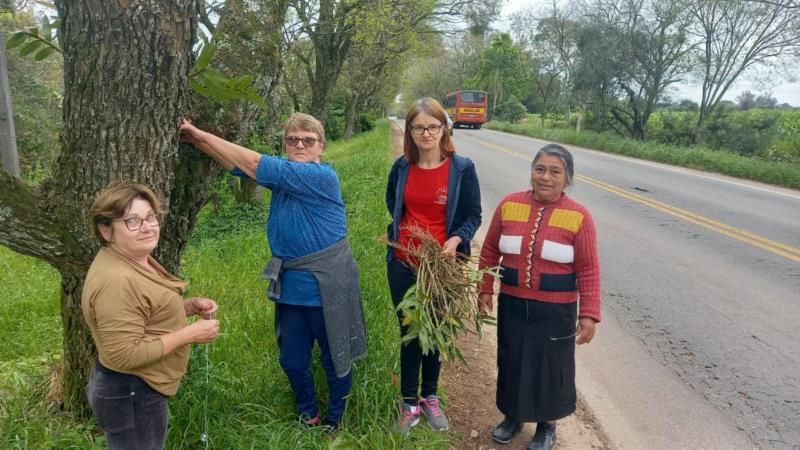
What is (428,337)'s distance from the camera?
2.56 m

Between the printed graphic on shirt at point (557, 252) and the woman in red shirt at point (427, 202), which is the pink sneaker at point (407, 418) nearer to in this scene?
the woman in red shirt at point (427, 202)

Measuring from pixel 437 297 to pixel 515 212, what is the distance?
0.63 m

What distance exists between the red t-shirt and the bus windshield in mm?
37740

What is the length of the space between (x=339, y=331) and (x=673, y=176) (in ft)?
46.1

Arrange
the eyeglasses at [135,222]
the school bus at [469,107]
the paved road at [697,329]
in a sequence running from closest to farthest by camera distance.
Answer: the eyeglasses at [135,222] → the paved road at [697,329] → the school bus at [469,107]

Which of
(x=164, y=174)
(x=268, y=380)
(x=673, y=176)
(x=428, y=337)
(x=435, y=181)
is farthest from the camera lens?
(x=673, y=176)

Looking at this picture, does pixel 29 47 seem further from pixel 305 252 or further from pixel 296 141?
pixel 305 252

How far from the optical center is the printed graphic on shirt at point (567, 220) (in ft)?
8.54

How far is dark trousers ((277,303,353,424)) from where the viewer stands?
259cm

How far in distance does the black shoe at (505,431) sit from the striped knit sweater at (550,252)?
0.82 meters

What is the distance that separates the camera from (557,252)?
2617 mm

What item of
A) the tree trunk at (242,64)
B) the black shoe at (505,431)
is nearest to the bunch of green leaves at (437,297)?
the black shoe at (505,431)

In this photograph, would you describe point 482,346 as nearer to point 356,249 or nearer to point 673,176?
point 356,249

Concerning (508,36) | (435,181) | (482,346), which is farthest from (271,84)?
(508,36)
